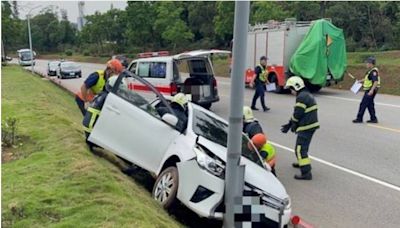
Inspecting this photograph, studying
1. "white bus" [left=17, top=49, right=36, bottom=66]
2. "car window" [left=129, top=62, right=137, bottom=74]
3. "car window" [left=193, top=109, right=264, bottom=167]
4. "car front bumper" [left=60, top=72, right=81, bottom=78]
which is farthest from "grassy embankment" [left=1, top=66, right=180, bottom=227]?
"white bus" [left=17, top=49, right=36, bottom=66]

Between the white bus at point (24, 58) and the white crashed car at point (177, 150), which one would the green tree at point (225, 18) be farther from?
the white crashed car at point (177, 150)

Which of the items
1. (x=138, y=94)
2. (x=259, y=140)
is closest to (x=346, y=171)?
(x=259, y=140)

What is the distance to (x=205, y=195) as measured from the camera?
500 cm

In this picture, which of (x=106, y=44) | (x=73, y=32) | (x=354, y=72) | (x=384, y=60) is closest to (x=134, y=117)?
(x=354, y=72)

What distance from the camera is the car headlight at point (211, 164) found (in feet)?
16.6

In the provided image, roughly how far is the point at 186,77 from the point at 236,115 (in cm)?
953

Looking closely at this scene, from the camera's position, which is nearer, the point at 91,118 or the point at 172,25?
the point at 91,118

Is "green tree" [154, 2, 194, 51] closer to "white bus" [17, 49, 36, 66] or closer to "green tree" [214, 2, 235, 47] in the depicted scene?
"green tree" [214, 2, 235, 47]

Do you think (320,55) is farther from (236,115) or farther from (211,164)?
(236,115)

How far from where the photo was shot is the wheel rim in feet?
18.0

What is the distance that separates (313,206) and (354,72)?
19776 mm

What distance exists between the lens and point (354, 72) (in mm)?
24859

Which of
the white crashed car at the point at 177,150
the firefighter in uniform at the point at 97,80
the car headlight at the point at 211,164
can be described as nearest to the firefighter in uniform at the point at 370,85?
the white crashed car at the point at 177,150

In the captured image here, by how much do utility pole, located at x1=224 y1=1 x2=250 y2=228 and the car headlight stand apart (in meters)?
0.25
